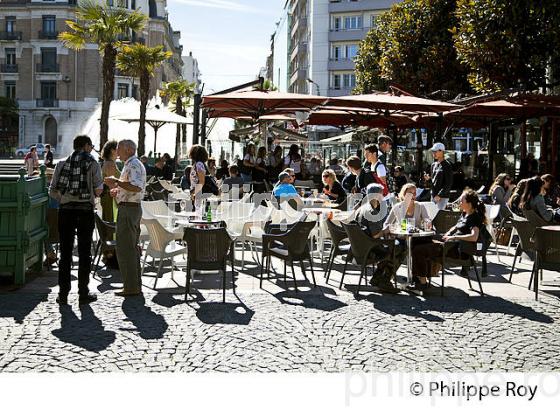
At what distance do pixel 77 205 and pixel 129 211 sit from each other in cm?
57

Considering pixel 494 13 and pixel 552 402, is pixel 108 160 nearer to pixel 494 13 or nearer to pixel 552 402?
pixel 552 402

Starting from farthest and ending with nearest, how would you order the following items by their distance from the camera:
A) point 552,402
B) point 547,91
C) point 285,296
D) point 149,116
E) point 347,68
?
point 347,68 → point 547,91 → point 149,116 → point 285,296 → point 552,402

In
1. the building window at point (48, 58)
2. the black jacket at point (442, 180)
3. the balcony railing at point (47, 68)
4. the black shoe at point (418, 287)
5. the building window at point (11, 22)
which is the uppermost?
the building window at point (11, 22)

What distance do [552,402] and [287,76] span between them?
98.6 meters

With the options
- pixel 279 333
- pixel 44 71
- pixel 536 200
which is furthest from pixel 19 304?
pixel 44 71

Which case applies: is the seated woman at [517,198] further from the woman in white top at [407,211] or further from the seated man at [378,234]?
the seated man at [378,234]

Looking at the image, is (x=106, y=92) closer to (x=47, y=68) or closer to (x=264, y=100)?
(x=264, y=100)

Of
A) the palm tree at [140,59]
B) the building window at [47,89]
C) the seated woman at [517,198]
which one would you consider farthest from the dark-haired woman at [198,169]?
the building window at [47,89]

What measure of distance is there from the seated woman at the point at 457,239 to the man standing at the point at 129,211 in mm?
3311

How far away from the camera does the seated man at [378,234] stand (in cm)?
897

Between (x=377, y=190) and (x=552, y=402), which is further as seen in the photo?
(x=377, y=190)

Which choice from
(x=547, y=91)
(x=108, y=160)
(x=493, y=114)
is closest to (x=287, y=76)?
(x=547, y=91)

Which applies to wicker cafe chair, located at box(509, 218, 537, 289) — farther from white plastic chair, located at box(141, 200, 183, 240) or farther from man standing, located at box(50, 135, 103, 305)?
man standing, located at box(50, 135, 103, 305)

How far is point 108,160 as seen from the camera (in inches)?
383
